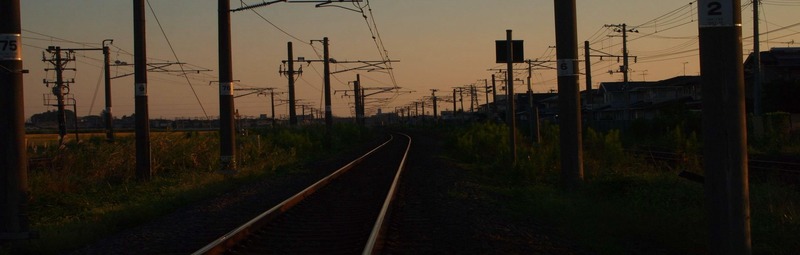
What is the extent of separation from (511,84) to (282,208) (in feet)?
43.9

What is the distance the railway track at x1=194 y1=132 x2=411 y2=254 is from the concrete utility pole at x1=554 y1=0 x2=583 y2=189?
3832 millimetres

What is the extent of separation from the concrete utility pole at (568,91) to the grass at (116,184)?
8.20m

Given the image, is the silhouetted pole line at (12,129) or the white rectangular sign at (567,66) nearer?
the silhouetted pole line at (12,129)

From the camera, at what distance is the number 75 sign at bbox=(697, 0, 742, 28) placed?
20.4ft

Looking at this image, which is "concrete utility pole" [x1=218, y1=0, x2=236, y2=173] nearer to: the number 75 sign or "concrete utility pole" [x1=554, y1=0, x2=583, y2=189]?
"concrete utility pole" [x1=554, y1=0, x2=583, y2=189]

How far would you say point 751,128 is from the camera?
37.7 m

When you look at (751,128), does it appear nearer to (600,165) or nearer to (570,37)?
(600,165)

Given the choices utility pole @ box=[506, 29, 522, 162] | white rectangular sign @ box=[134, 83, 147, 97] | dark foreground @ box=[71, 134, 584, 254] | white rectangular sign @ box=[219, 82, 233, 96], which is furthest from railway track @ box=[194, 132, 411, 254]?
utility pole @ box=[506, 29, 522, 162]

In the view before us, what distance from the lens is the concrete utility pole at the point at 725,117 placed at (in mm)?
6219

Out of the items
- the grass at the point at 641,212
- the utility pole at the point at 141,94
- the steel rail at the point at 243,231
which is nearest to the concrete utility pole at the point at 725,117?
the grass at the point at 641,212

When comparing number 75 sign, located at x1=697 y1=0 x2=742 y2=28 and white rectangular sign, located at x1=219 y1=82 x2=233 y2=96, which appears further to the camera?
white rectangular sign, located at x1=219 y1=82 x2=233 y2=96

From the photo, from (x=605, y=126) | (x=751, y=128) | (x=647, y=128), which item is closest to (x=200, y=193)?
(x=751, y=128)

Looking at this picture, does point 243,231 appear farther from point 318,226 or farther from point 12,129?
point 12,129

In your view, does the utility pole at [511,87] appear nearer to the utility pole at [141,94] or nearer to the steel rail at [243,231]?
the steel rail at [243,231]
